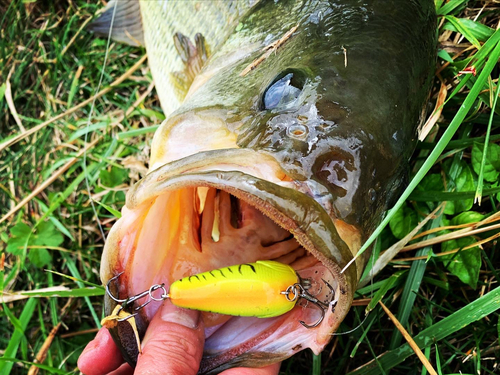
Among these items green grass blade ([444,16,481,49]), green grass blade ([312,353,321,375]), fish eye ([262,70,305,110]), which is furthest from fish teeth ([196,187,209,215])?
green grass blade ([444,16,481,49])

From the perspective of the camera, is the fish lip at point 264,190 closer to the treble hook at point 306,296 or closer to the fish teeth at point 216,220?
the treble hook at point 306,296

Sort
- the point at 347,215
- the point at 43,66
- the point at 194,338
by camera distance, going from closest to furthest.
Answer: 1. the point at 347,215
2. the point at 194,338
3. the point at 43,66

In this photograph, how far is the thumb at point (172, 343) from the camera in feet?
4.68

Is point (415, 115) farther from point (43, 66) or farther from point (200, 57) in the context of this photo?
point (43, 66)

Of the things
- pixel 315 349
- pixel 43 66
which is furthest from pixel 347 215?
pixel 43 66

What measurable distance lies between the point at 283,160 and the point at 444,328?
1200 millimetres

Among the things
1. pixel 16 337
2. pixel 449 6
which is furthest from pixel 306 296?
pixel 16 337

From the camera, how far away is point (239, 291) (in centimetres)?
145

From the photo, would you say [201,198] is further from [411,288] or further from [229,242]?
[411,288]

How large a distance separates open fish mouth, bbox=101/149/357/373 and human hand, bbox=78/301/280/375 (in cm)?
6

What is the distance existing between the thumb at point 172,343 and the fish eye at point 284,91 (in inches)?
28.5

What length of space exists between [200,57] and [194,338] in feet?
4.08

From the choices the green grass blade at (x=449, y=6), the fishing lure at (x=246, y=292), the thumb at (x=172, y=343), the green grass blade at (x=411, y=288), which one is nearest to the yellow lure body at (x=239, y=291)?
the fishing lure at (x=246, y=292)

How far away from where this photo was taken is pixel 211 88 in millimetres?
1733
